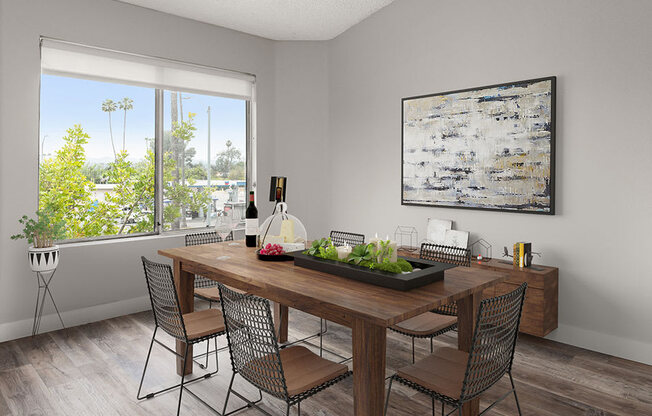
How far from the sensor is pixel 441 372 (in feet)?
7.14

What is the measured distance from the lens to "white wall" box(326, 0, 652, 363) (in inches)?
135

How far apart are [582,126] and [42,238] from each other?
466 cm

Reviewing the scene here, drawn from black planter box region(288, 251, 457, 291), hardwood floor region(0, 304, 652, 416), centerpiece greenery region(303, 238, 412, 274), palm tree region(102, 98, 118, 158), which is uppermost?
palm tree region(102, 98, 118, 158)

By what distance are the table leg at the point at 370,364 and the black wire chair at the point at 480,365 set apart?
81mm

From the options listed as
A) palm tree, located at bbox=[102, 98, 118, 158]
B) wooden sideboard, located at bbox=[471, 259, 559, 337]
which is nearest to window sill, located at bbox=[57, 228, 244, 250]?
palm tree, located at bbox=[102, 98, 118, 158]

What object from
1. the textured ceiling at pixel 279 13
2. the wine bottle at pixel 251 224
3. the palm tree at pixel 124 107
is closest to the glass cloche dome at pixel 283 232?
the wine bottle at pixel 251 224

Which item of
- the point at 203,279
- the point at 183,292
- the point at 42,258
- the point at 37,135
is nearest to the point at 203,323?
the point at 183,292

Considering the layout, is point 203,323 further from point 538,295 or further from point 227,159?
point 227,159

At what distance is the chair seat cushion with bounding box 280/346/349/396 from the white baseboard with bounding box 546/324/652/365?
259cm

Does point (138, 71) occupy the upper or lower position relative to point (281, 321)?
upper

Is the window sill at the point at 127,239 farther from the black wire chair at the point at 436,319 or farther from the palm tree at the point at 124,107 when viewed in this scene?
the black wire chair at the point at 436,319

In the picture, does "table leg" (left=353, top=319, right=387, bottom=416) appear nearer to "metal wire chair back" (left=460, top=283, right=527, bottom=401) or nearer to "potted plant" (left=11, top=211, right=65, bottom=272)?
"metal wire chair back" (left=460, top=283, right=527, bottom=401)

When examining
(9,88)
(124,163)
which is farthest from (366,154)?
(9,88)

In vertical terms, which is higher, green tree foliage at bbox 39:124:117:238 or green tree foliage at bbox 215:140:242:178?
green tree foliage at bbox 215:140:242:178
